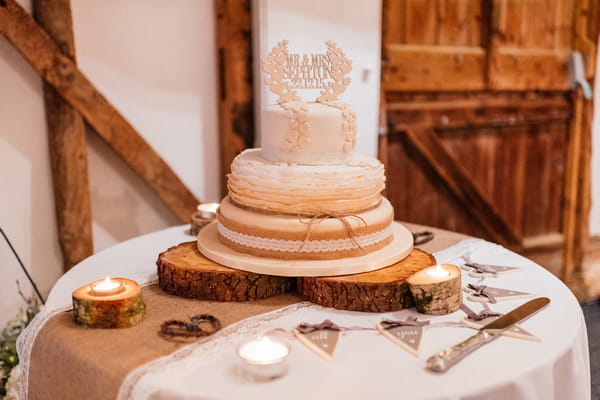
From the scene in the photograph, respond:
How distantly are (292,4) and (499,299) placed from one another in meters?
2.06

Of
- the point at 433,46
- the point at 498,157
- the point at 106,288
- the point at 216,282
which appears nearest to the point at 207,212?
the point at 216,282

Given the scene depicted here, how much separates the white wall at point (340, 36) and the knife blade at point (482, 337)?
1.86 m

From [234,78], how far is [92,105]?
0.77 m

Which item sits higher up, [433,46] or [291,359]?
[433,46]

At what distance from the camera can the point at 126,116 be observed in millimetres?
2959

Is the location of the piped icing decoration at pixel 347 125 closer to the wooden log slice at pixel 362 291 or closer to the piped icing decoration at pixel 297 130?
the piped icing decoration at pixel 297 130

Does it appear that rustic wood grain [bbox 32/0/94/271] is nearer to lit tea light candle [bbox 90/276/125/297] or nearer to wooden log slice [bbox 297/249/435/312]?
lit tea light candle [bbox 90/276/125/297]

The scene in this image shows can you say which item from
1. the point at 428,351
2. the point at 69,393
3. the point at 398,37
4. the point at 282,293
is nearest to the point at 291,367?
the point at 428,351

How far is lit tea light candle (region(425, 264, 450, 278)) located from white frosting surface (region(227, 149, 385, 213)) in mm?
278

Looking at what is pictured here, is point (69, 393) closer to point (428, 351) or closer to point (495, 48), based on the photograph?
point (428, 351)

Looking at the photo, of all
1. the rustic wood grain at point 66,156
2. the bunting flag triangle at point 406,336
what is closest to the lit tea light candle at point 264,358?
the bunting flag triangle at point 406,336

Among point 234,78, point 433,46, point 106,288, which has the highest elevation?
point 433,46

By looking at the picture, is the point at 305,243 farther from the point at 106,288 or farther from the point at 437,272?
the point at 106,288

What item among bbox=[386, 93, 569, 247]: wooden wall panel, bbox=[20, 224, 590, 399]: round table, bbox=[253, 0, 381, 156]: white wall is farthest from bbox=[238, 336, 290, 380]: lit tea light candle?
bbox=[386, 93, 569, 247]: wooden wall panel
